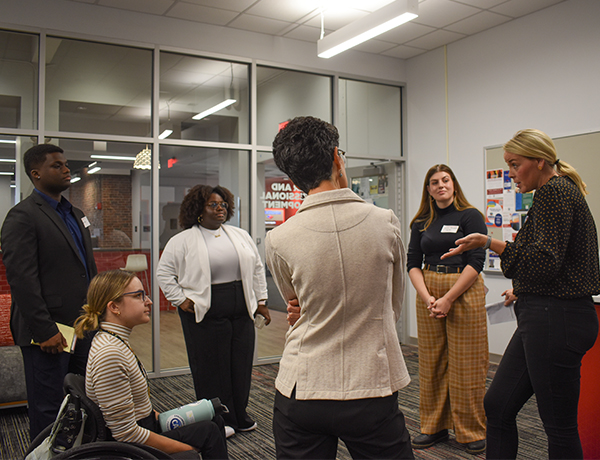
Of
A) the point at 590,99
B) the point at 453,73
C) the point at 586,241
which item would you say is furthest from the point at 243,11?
the point at 586,241

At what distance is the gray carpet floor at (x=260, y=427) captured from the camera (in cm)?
284

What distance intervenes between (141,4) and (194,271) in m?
2.61

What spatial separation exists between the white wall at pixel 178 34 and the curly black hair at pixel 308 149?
3805mm

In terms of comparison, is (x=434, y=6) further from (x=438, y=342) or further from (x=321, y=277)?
(x=321, y=277)

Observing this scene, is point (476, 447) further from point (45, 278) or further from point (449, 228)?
point (45, 278)

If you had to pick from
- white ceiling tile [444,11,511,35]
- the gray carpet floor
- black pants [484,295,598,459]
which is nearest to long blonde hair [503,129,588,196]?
black pants [484,295,598,459]

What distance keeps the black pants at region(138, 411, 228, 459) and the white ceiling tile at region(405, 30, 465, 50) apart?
451 cm

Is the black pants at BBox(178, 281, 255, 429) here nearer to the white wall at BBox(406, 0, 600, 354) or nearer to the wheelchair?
the wheelchair

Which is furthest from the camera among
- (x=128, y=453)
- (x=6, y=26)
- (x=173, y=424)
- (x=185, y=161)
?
(x=185, y=161)

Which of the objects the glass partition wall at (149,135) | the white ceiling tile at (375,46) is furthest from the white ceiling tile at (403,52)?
the glass partition wall at (149,135)

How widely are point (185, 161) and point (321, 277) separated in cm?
382

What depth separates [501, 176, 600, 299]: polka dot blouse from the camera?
69.2 inches

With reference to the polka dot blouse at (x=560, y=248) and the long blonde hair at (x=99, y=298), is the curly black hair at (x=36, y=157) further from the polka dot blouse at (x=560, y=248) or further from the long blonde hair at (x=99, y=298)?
the polka dot blouse at (x=560, y=248)

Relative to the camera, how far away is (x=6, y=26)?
4000 millimetres
